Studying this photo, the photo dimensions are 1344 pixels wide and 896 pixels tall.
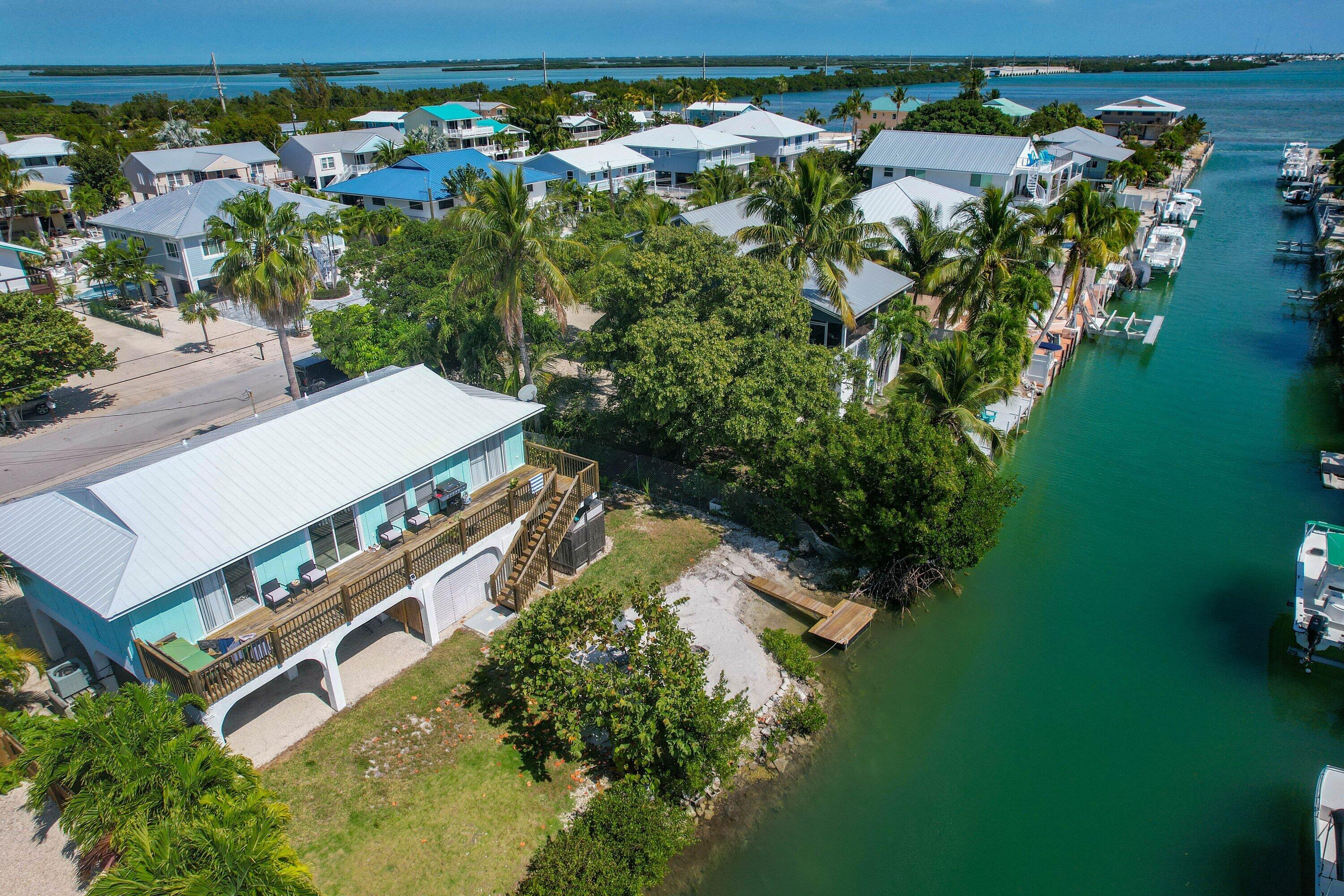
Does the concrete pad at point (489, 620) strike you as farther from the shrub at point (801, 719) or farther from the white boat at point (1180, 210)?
the white boat at point (1180, 210)

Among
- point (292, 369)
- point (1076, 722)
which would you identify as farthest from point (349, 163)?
point (1076, 722)

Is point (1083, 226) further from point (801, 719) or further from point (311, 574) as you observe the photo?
point (311, 574)

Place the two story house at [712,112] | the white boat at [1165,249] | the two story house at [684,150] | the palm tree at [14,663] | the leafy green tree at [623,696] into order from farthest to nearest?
1. the two story house at [712,112]
2. the two story house at [684,150]
3. the white boat at [1165,249]
4. the leafy green tree at [623,696]
5. the palm tree at [14,663]

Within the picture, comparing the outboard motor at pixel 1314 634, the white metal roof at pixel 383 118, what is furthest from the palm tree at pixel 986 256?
the white metal roof at pixel 383 118

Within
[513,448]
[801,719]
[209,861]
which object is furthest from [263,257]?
[801,719]

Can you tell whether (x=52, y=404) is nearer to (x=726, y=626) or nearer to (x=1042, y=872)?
(x=726, y=626)

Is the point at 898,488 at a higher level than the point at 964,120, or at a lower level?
lower
